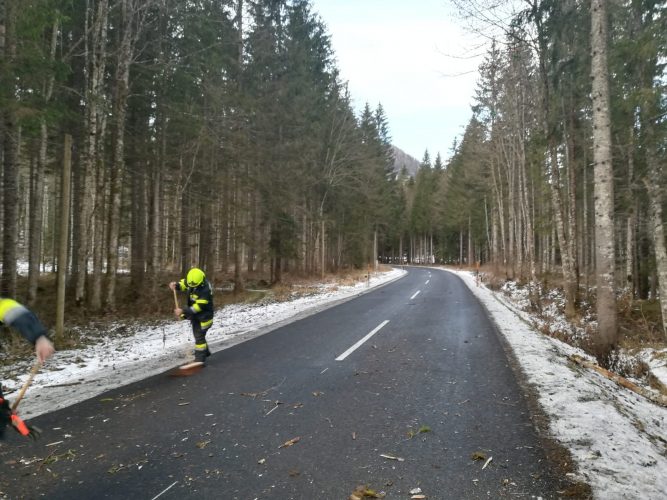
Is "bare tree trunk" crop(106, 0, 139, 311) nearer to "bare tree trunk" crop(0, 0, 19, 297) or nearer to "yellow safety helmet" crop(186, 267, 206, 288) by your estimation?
"bare tree trunk" crop(0, 0, 19, 297)

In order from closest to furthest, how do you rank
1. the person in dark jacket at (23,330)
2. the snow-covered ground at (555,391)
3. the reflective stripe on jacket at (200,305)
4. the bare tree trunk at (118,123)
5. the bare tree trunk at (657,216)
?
the person in dark jacket at (23,330) → the snow-covered ground at (555,391) → the reflective stripe on jacket at (200,305) → the bare tree trunk at (657,216) → the bare tree trunk at (118,123)

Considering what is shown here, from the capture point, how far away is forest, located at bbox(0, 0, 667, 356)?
385 inches

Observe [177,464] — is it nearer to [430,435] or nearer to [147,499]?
[147,499]

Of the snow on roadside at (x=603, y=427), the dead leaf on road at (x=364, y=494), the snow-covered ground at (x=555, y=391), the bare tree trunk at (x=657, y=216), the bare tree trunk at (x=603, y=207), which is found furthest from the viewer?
the bare tree trunk at (x=657, y=216)

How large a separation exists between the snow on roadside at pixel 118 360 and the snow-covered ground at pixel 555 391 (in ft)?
0.06

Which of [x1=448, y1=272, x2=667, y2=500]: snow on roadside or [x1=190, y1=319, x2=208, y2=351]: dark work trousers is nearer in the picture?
[x1=448, y1=272, x2=667, y2=500]: snow on roadside

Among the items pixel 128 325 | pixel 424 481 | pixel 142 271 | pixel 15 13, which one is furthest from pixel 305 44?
pixel 424 481

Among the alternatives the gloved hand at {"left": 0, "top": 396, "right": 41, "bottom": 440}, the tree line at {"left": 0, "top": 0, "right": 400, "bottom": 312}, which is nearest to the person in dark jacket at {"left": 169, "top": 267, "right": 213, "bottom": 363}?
the gloved hand at {"left": 0, "top": 396, "right": 41, "bottom": 440}

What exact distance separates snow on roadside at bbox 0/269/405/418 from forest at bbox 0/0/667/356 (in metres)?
2.07

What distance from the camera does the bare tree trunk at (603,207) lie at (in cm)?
808

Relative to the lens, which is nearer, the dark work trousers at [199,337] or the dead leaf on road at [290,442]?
the dead leaf on road at [290,442]

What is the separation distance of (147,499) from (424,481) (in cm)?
215

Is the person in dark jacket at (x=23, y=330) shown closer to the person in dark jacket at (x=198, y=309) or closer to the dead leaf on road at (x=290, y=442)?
the dead leaf on road at (x=290, y=442)

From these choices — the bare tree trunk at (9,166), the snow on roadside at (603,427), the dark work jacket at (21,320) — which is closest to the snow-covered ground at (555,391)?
the snow on roadside at (603,427)
